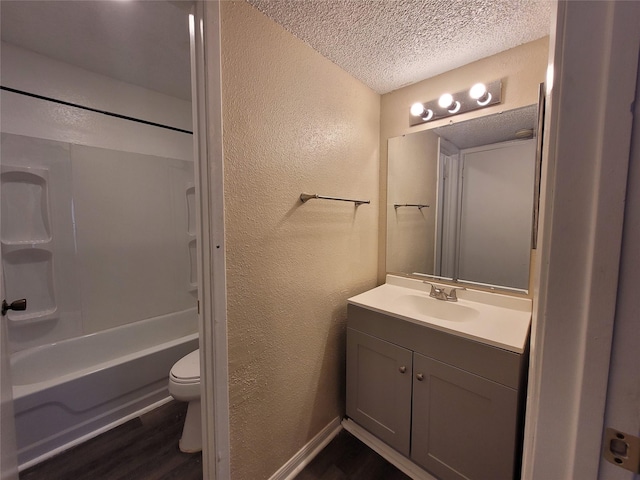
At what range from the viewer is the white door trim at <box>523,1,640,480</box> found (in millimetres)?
326

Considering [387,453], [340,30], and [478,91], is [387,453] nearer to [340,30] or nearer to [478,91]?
[478,91]

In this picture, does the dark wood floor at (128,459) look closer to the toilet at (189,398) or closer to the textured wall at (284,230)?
the toilet at (189,398)

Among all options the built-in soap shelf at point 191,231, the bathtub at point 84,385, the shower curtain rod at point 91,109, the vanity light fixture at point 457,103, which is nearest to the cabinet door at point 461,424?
the vanity light fixture at point 457,103

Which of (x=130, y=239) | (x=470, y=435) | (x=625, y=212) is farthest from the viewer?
(x=130, y=239)

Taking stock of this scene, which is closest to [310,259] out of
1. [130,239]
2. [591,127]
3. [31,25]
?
[591,127]

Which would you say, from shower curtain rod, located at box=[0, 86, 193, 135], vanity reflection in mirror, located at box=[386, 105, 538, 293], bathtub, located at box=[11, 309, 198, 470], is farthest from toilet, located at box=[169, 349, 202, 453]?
shower curtain rod, located at box=[0, 86, 193, 135]

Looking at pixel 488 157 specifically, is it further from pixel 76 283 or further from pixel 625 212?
pixel 76 283

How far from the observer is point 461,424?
116 centimetres

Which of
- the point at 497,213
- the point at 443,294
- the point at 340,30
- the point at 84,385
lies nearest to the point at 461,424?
the point at 443,294

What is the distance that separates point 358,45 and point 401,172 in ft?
2.68

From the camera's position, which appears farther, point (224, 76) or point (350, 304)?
point (350, 304)

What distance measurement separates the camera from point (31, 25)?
54.0 inches

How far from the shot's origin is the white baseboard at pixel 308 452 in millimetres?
1348

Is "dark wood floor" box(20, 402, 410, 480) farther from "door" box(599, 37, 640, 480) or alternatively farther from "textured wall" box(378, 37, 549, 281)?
"door" box(599, 37, 640, 480)
